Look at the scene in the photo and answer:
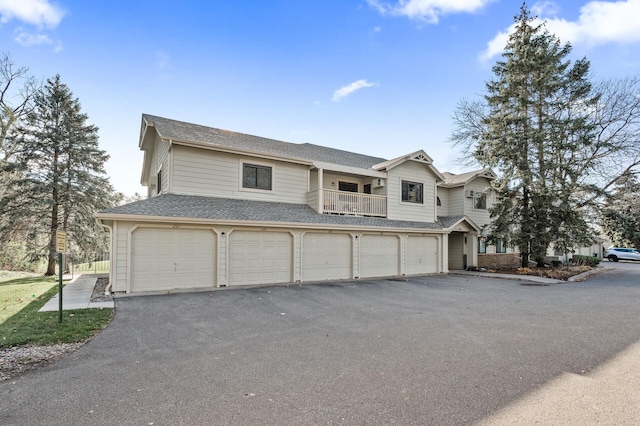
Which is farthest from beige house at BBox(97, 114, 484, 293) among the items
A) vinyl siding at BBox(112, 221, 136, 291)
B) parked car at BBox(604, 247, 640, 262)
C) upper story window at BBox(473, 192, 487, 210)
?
parked car at BBox(604, 247, 640, 262)

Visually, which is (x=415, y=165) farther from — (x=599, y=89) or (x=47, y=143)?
(x=47, y=143)

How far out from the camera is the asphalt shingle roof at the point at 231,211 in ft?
35.4

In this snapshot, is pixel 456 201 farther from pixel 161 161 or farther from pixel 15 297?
pixel 15 297

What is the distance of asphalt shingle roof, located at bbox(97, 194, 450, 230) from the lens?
10.8 metres

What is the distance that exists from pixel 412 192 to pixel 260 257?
974 centimetres

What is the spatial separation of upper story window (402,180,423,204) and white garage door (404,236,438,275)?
2151mm

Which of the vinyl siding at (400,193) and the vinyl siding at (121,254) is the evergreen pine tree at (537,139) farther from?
Result: the vinyl siding at (121,254)

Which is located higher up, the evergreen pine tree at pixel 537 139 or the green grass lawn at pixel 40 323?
the evergreen pine tree at pixel 537 139

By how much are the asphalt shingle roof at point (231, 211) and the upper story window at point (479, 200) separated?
28.1ft

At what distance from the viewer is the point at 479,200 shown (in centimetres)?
2202

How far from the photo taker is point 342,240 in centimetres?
1493

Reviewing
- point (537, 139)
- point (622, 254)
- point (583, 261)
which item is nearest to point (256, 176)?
point (537, 139)

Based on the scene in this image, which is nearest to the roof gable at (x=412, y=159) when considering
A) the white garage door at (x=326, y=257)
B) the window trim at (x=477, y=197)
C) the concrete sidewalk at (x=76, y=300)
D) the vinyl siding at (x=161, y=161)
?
the window trim at (x=477, y=197)

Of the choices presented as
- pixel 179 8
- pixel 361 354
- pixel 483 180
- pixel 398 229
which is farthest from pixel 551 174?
pixel 179 8
